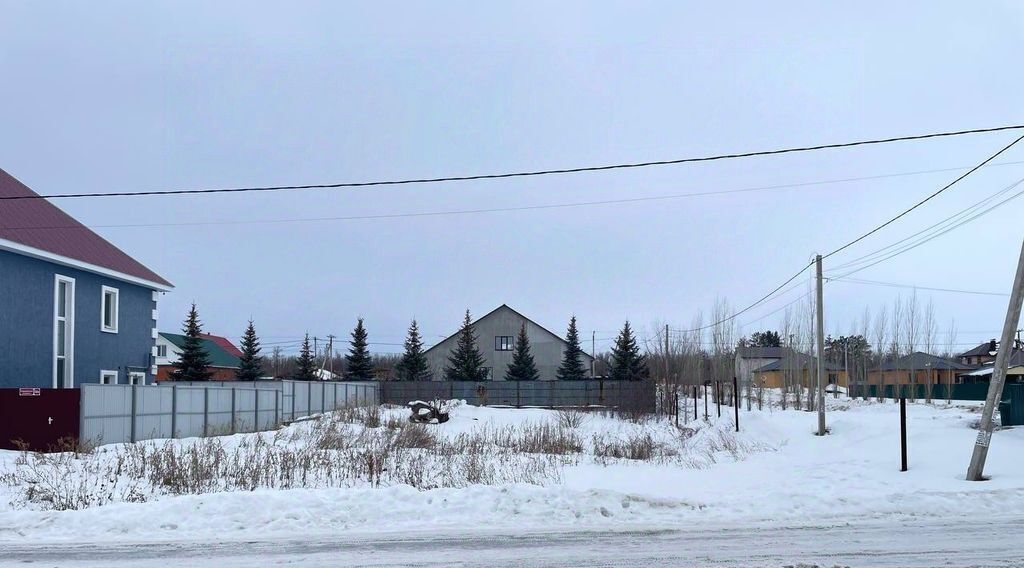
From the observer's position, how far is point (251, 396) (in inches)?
1339

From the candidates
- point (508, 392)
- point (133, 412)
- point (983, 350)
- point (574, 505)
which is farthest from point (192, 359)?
point (983, 350)

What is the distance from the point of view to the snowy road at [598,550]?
9.18 metres

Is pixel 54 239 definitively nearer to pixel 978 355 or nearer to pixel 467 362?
pixel 467 362

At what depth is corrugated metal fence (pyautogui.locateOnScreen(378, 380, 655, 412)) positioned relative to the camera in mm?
52000

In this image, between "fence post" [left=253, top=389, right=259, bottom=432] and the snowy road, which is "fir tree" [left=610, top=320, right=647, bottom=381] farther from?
the snowy road

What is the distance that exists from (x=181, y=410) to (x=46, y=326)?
4966mm

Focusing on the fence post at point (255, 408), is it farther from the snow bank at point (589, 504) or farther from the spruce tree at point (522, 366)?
the spruce tree at point (522, 366)

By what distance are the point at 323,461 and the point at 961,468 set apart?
12242 millimetres

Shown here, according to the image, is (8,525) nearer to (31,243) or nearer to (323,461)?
(323,461)

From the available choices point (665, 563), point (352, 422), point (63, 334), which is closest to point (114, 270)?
point (63, 334)

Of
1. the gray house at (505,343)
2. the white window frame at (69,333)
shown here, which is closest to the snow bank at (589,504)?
the white window frame at (69,333)

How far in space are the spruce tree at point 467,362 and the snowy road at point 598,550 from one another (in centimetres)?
5423

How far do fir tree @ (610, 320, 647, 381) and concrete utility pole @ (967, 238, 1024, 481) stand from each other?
50085mm

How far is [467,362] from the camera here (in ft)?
214
